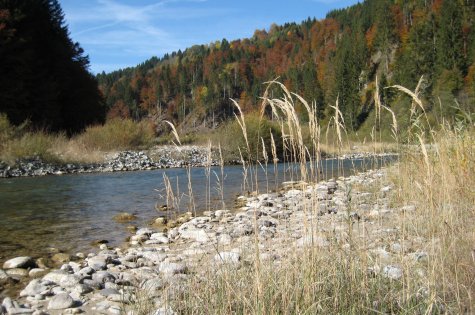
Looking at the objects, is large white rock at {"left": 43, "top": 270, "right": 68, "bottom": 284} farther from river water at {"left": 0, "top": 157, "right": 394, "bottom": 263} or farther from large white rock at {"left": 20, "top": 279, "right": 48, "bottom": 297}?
river water at {"left": 0, "top": 157, "right": 394, "bottom": 263}

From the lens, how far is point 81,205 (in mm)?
8539

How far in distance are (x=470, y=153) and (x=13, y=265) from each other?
5270mm

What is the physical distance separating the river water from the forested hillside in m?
4.64

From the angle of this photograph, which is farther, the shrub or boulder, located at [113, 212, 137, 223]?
the shrub

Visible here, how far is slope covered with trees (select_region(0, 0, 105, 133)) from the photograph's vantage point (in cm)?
2195

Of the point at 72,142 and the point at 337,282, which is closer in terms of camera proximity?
the point at 337,282

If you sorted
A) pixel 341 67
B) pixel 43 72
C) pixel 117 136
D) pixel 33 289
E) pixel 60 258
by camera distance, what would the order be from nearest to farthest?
1. pixel 33 289
2. pixel 60 258
3. pixel 117 136
4. pixel 43 72
5. pixel 341 67

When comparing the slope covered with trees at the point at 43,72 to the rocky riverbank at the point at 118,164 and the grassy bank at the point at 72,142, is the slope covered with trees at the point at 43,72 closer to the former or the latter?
the grassy bank at the point at 72,142

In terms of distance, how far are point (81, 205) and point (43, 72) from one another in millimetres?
18830

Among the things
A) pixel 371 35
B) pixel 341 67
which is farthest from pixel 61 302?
pixel 371 35

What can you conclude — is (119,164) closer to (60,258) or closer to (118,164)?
(118,164)

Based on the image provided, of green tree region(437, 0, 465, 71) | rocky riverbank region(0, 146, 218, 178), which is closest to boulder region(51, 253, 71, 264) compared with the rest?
rocky riverbank region(0, 146, 218, 178)

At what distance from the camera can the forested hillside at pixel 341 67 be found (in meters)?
48.8

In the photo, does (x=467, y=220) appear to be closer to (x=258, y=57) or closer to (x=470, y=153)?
(x=470, y=153)
